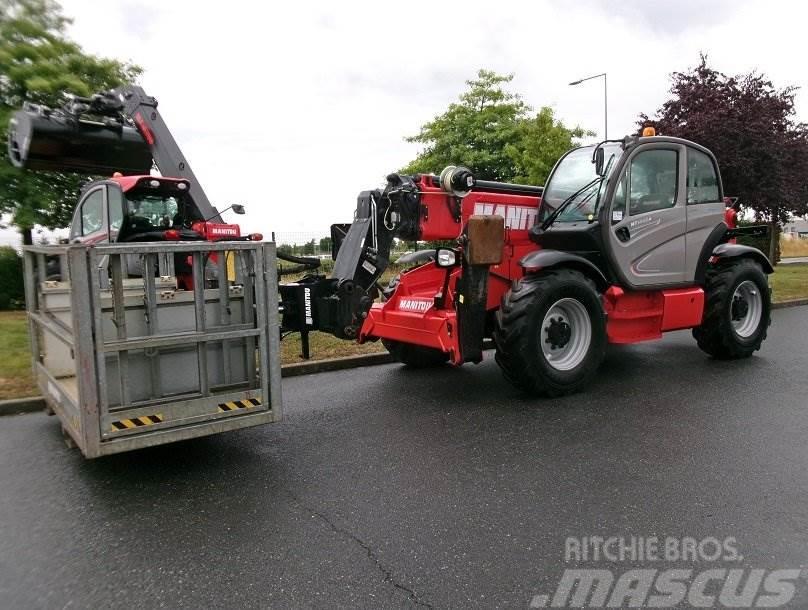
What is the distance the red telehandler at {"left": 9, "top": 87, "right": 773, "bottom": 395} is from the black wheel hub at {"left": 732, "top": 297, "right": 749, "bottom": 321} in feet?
0.06

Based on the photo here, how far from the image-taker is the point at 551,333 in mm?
6215

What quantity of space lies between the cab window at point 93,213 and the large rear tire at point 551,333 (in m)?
6.43

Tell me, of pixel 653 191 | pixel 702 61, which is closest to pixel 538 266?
pixel 653 191

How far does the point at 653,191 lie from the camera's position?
7.06 meters

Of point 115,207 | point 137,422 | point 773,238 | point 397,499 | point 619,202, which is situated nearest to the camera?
point 397,499

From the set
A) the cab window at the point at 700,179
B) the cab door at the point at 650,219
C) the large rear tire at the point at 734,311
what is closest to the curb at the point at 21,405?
the cab door at the point at 650,219

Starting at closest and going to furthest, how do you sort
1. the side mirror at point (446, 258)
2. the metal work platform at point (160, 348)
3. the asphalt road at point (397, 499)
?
the asphalt road at point (397, 499)
the metal work platform at point (160, 348)
the side mirror at point (446, 258)

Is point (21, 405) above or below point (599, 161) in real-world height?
below

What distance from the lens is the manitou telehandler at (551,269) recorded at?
5.92 metres

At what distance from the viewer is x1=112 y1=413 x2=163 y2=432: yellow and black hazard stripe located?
402 cm

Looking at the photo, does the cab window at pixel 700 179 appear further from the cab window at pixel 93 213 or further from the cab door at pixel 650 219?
the cab window at pixel 93 213

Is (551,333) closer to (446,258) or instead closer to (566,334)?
(566,334)

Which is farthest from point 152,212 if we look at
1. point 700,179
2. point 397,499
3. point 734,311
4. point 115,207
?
point 734,311

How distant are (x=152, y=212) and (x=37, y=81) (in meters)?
4.51
